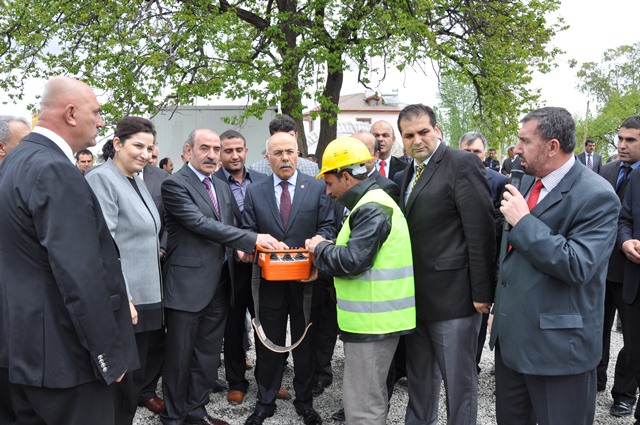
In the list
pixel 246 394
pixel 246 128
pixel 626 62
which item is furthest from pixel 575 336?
pixel 626 62

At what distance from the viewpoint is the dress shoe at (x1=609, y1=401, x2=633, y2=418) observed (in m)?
4.33

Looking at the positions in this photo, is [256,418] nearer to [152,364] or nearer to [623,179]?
[152,364]

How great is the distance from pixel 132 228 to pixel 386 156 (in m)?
3.16

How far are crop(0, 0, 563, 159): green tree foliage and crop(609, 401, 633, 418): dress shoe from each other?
29.4ft

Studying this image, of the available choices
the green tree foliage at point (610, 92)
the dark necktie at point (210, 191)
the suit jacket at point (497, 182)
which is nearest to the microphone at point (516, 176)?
the suit jacket at point (497, 182)

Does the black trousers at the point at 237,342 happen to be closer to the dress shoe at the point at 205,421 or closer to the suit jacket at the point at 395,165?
the dress shoe at the point at 205,421

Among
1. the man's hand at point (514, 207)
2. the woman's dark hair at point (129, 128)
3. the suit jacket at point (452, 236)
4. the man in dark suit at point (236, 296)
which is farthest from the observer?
the man in dark suit at point (236, 296)

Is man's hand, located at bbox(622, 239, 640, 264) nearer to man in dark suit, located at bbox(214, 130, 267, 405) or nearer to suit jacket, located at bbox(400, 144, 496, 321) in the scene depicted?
suit jacket, located at bbox(400, 144, 496, 321)

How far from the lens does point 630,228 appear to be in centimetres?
415

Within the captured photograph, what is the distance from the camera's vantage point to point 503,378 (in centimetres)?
290

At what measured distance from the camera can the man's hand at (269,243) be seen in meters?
3.79

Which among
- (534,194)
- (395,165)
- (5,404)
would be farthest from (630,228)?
(5,404)

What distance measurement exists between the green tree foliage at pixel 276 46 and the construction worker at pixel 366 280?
8.61 m

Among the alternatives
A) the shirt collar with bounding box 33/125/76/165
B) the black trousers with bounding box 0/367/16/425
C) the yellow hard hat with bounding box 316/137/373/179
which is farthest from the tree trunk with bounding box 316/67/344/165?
the shirt collar with bounding box 33/125/76/165
